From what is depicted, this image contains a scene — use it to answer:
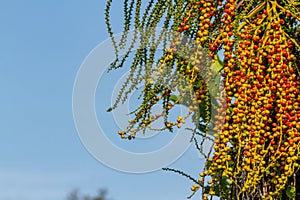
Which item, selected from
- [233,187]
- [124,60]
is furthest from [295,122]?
[124,60]

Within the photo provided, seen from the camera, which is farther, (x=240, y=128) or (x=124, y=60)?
(x=124, y=60)

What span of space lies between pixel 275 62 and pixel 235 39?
15cm

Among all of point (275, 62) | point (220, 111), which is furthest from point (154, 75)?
point (275, 62)

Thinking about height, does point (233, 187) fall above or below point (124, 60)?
below

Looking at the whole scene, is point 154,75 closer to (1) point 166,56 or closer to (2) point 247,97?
(1) point 166,56

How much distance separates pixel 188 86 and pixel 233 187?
372 mm

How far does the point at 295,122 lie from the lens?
85.6 inches

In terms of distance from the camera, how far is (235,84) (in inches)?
86.1

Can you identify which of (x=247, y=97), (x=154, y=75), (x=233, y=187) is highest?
(x=154, y=75)

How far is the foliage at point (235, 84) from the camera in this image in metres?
2.17

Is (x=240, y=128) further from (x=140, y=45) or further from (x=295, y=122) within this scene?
(x=140, y=45)

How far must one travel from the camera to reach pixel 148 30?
2.35 meters

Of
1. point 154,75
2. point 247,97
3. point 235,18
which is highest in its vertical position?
point 235,18

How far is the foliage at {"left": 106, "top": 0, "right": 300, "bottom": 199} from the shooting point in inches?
85.4
